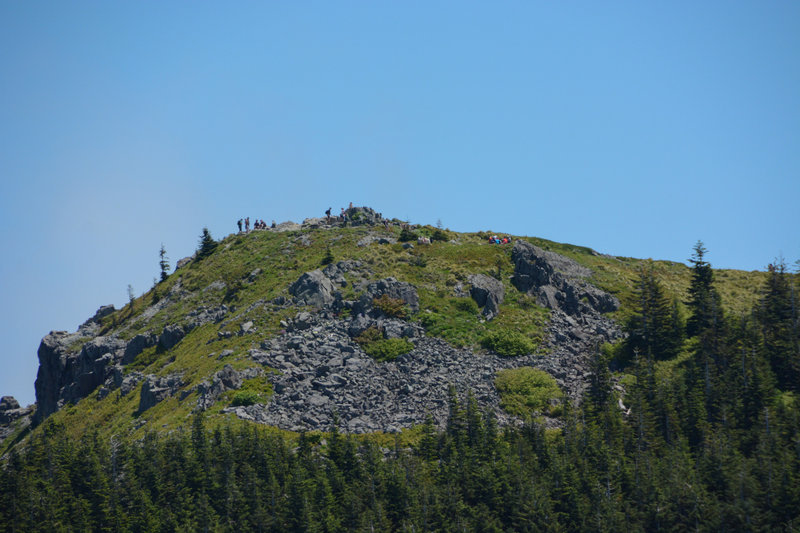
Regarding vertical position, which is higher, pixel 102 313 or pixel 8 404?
pixel 102 313

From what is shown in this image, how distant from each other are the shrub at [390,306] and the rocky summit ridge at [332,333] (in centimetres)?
17

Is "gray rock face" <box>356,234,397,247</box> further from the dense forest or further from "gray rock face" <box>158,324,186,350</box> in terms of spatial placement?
the dense forest

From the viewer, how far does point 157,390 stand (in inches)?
3270

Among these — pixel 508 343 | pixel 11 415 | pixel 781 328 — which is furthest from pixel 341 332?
pixel 11 415

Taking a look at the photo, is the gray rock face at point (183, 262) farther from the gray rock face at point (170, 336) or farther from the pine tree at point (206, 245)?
the gray rock face at point (170, 336)

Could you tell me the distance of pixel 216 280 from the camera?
10988cm

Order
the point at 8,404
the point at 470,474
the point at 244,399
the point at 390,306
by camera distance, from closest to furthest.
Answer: the point at 470,474 → the point at 244,399 → the point at 390,306 → the point at 8,404

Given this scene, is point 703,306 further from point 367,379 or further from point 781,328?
point 367,379

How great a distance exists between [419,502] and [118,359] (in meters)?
53.1

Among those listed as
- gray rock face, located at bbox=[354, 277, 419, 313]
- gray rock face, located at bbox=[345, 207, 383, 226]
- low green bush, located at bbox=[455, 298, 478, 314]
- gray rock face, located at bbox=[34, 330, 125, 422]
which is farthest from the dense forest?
gray rock face, located at bbox=[345, 207, 383, 226]

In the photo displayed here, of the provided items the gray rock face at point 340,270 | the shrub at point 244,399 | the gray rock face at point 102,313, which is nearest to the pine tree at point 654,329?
the gray rock face at point 340,270

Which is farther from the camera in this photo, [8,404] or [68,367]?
[8,404]

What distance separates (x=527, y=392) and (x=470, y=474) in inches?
619

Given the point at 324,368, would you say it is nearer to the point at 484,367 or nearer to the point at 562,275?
the point at 484,367
